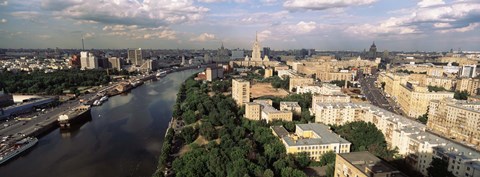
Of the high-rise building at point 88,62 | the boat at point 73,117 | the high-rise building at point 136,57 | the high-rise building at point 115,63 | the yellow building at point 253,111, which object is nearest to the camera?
the boat at point 73,117

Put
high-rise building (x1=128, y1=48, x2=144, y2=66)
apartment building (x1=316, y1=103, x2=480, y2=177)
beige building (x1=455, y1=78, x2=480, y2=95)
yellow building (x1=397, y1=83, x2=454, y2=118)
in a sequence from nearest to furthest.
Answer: apartment building (x1=316, y1=103, x2=480, y2=177)
yellow building (x1=397, y1=83, x2=454, y2=118)
beige building (x1=455, y1=78, x2=480, y2=95)
high-rise building (x1=128, y1=48, x2=144, y2=66)

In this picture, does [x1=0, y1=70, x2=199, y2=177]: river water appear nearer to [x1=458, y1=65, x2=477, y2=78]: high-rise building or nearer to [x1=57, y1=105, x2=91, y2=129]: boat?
[x1=57, y1=105, x2=91, y2=129]: boat

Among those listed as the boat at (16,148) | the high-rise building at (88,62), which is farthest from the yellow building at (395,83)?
the high-rise building at (88,62)

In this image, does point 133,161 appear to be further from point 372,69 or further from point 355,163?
point 372,69

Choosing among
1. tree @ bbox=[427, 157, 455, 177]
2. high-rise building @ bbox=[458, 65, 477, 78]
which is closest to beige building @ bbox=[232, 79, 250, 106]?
tree @ bbox=[427, 157, 455, 177]

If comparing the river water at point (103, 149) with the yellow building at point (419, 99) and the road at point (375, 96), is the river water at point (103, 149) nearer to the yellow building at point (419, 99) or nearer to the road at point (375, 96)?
the road at point (375, 96)

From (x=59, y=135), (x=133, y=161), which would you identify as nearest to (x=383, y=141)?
(x=133, y=161)

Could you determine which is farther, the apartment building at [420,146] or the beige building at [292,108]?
the beige building at [292,108]
